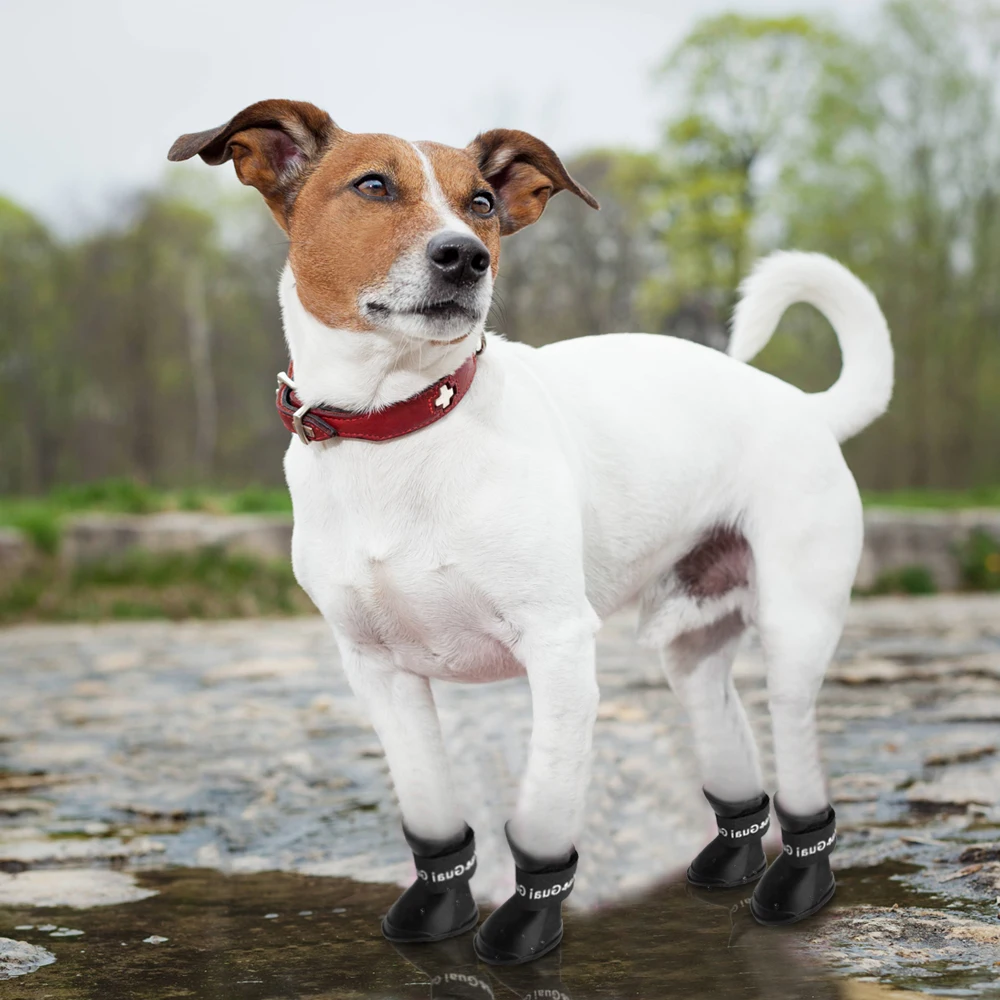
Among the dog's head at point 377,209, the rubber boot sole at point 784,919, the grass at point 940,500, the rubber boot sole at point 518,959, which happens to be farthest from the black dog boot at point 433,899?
the grass at point 940,500

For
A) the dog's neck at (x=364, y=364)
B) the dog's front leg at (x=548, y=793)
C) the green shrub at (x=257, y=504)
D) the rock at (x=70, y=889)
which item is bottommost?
the green shrub at (x=257, y=504)

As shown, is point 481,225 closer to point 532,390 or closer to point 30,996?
point 532,390

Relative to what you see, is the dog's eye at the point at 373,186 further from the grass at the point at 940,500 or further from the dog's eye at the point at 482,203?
the grass at the point at 940,500

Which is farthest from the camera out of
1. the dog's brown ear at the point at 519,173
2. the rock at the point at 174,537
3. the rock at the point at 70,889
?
the rock at the point at 174,537

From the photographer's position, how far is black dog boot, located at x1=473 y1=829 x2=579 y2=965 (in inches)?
109

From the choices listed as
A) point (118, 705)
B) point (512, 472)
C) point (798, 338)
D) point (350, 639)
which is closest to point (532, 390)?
point (512, 472)

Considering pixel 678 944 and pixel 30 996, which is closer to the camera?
pixel 30 996

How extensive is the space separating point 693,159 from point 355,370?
62.9ft

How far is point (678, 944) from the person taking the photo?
2881mm

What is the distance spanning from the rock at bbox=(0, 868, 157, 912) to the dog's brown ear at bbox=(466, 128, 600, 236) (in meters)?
2.05

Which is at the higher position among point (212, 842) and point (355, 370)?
point (355, 370)

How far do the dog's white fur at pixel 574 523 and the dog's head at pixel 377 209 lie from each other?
3.2 inches

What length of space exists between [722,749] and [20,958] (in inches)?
73.3

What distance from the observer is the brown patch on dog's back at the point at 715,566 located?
3.37 m
